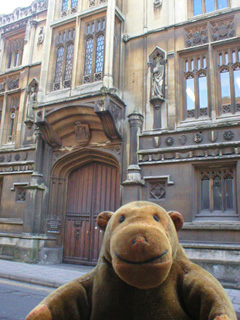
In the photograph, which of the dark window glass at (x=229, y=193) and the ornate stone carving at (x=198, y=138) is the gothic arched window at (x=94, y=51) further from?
the dark window glass at (x=229, y=193)

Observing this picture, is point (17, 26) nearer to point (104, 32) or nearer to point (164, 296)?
point (104, 32)

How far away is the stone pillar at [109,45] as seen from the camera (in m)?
9.06

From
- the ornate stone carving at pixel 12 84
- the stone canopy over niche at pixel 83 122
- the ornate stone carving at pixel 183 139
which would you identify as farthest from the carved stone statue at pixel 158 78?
the ornate stone carving at pixel 12 84

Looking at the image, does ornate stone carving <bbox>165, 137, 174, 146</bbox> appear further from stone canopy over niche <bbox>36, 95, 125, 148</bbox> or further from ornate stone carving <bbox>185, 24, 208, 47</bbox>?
ornate stone carving <bbox>185, 24, 208, 47</bbox>

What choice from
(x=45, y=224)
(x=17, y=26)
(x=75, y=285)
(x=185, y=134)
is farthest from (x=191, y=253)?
(x=17, y=26)

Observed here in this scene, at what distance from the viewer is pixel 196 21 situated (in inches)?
360

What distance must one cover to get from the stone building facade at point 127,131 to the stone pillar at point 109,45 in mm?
36

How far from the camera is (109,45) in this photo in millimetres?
9328

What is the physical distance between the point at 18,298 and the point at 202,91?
24.3ft

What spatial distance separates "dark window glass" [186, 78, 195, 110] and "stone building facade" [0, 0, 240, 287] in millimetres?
35

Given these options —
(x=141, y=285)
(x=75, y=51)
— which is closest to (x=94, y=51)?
(x=75, y=51)

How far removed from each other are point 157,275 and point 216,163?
6.65m

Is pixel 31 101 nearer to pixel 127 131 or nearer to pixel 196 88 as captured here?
pixel 127 131

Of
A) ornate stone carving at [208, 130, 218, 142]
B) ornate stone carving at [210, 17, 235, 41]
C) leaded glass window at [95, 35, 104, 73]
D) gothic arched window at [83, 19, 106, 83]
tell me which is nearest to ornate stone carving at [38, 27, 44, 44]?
gothic arched window at [83, 19, 106, 83]
